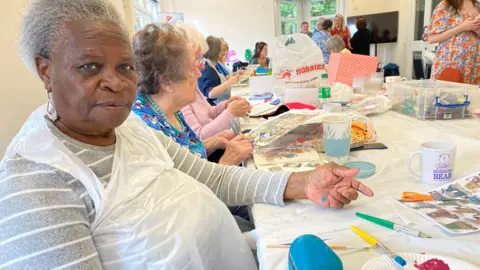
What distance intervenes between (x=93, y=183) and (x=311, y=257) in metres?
0.41

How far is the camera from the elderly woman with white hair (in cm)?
54

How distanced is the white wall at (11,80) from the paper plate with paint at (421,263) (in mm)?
998

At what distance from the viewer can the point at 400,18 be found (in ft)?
21.0

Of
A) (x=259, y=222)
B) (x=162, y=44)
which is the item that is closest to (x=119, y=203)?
(x=259, y=222)

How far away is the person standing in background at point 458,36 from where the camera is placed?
2.21 metres

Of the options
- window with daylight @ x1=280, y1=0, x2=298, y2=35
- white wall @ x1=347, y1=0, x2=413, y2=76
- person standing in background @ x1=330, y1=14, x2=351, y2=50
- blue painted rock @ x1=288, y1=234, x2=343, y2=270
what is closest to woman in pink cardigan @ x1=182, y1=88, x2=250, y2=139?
blue painted rock @ x1=288, y1=234, x2=343, y2=270

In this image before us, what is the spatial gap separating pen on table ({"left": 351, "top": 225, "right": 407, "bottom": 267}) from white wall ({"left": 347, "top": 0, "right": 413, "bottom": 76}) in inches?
260

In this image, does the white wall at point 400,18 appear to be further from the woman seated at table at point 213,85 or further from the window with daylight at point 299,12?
the woman seated at table at point 213,85

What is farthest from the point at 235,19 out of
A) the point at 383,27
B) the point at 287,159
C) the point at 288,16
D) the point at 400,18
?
the point at 287,159

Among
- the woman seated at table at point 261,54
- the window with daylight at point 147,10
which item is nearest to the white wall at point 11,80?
the window with daylight at point 147,10

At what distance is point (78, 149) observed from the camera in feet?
2.20

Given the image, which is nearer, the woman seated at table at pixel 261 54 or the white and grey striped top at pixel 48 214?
the white and grey striped top at pixel 48 214

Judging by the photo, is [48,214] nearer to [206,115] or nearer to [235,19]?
[206,115]

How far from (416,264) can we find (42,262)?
59 centimetres
